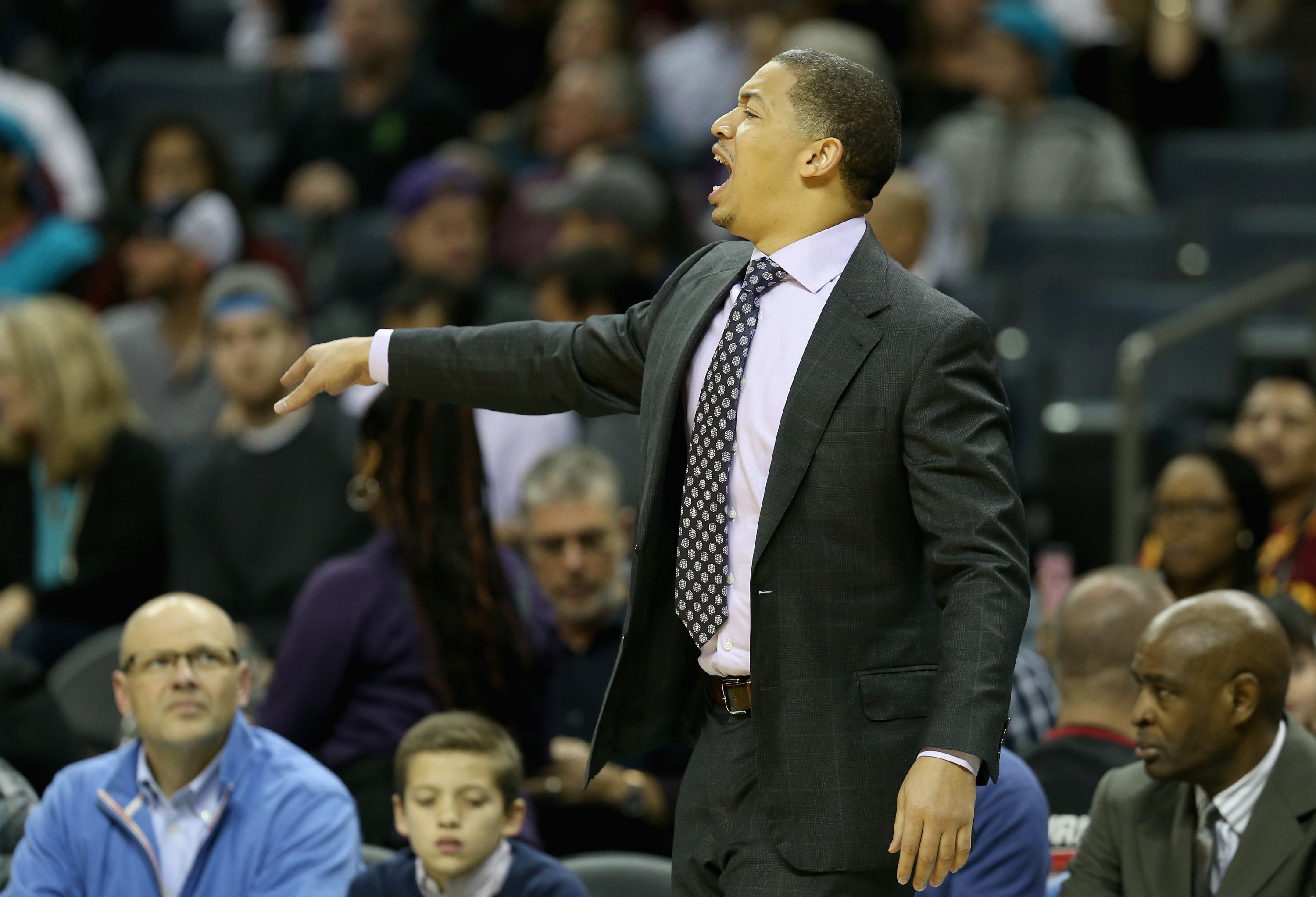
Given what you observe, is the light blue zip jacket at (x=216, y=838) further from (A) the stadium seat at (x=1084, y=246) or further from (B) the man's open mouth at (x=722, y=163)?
(A) the stadium seat at (x=1084, y=246)

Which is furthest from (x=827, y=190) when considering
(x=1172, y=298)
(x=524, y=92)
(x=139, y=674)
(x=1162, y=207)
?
(x=524, y=92)

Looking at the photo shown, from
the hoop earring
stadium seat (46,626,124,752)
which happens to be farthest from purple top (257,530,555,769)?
stadium seat (46,626,124,752)

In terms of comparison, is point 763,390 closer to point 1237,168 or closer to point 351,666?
point 351,666

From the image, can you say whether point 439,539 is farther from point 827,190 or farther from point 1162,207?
point 1162,207

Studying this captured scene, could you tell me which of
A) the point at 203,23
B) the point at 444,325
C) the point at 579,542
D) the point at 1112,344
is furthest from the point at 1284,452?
the point at 203,23

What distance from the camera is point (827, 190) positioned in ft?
8.03

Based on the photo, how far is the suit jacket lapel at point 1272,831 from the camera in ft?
9.84

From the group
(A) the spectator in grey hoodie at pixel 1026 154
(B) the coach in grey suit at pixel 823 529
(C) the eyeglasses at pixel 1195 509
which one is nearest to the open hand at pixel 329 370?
(B) the coach in grey suit at pixel 823 529

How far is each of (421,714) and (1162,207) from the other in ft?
15.2

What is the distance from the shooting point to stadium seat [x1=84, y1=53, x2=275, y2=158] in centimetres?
873

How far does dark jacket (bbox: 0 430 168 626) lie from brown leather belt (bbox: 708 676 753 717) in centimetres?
338

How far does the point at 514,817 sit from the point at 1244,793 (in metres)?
1.29

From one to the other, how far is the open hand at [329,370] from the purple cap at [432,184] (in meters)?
4.17

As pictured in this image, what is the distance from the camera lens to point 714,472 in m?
2.43
